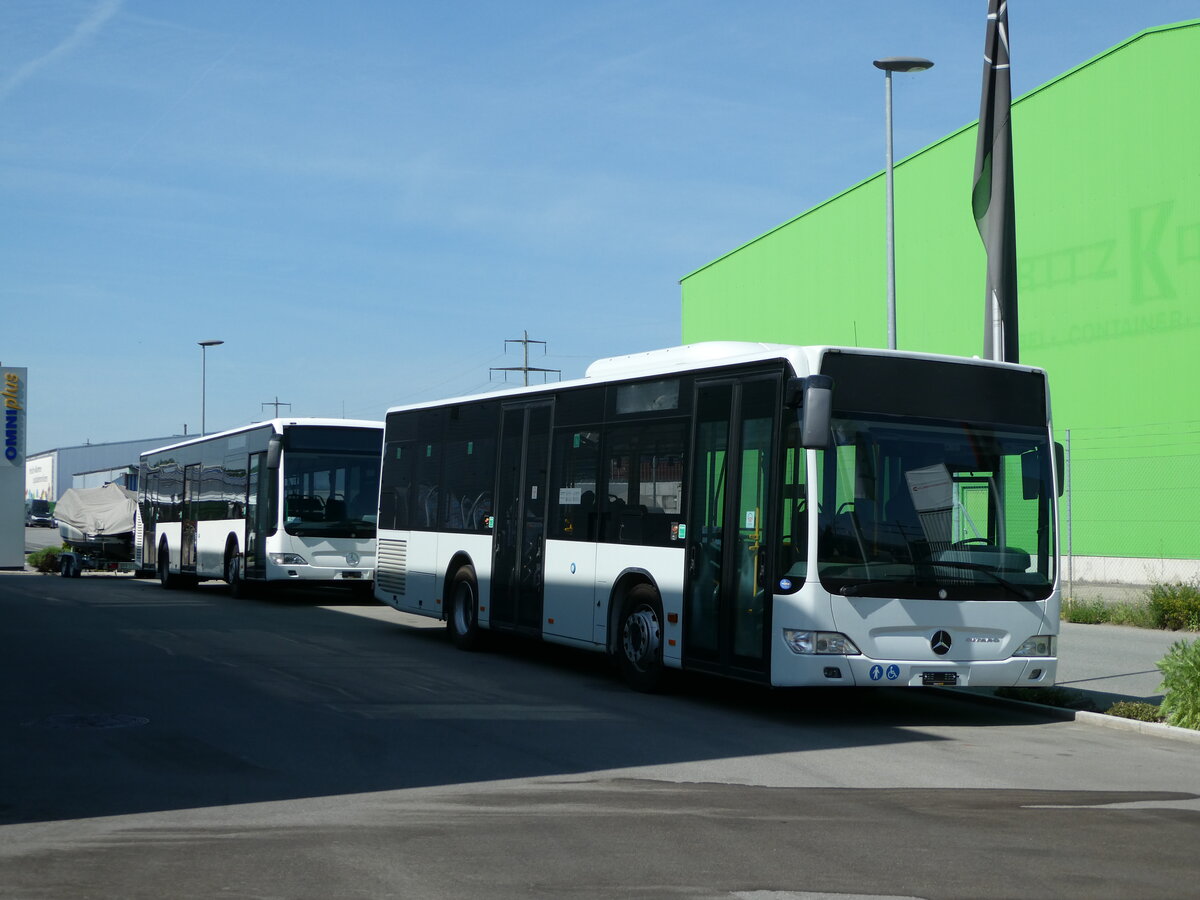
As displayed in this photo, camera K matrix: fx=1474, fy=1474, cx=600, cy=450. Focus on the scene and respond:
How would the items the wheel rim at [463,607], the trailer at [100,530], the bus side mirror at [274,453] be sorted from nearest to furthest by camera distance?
1. the wheel rim at [463,607]
2. the bus side mirror at [274,453]
3. the trailer at [100,530]

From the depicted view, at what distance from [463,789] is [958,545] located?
4.90 m

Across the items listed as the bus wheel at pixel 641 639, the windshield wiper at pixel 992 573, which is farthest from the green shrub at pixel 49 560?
the windshield wiper at pixel 992 573

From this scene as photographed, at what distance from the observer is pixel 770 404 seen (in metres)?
11.8

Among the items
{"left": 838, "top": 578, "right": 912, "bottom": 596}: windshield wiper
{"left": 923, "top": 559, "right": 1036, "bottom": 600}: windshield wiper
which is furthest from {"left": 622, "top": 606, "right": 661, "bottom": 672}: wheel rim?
{"left": 923, "top": 559, "right": 1036, "bottom": 600}: windshield wiper

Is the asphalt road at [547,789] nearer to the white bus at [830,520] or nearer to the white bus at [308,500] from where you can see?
the white bus at [830,520]

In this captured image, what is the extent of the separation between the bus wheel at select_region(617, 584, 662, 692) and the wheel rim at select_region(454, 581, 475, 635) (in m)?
3.68

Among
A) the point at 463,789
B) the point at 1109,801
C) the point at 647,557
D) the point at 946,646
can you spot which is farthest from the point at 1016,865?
the point at 647,557

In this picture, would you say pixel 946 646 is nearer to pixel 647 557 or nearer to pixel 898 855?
pixel 647 557

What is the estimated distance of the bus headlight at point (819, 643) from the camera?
443 inches

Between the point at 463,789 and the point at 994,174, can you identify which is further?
the point at 994,174

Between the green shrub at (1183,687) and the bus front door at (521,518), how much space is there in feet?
20.8

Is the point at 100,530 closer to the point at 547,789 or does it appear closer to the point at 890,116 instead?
the point at 890,116

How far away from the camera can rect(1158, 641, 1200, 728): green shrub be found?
1145cm

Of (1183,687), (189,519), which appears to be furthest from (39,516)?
(1183,687)
